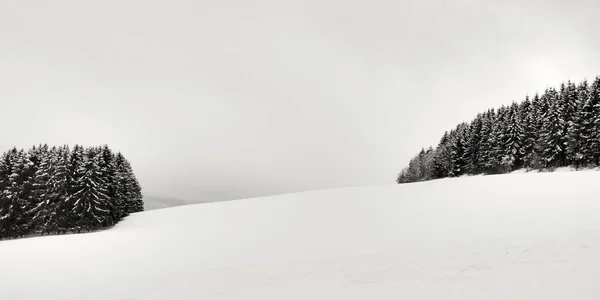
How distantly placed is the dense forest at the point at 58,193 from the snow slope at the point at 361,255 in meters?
12.3

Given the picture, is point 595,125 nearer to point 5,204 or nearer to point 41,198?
point 41,198

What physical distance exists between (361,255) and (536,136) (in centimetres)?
5918

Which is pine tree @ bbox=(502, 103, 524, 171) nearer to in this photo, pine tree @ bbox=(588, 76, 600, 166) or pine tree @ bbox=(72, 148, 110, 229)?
pine tree @ bbox=(588, 76, 600, 166)

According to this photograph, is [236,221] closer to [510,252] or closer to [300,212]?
[300,212]

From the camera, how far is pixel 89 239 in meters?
26.1

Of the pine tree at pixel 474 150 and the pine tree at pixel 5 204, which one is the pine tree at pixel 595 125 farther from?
the pine tree at pixel 5 204

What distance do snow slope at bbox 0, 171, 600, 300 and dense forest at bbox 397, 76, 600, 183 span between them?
911 inches

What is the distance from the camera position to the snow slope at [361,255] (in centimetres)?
813

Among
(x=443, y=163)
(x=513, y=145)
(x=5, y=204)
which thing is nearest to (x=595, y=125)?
(x=513, y=145)

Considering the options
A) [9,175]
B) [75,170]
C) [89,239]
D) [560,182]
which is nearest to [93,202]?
[75,170]

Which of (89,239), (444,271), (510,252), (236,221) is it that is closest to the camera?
(444,271)

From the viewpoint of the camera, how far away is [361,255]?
1250cm

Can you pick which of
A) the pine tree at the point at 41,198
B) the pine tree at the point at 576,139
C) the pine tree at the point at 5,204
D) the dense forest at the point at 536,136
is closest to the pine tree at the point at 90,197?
the pine tree at the point at 41,198

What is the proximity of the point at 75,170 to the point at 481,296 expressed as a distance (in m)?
48.9
